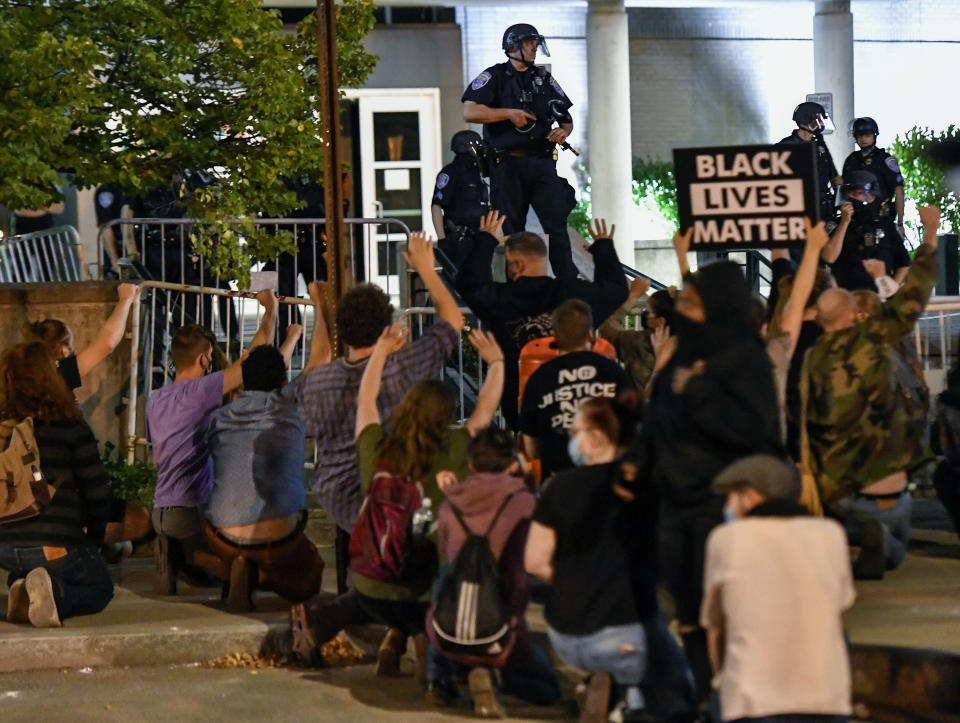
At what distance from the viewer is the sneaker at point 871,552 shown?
8070 mm

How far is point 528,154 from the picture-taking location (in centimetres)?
1148

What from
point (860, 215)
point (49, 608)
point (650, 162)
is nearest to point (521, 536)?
point (49, 608)

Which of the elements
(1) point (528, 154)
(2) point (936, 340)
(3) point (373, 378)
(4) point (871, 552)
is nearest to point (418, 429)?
(3) point (373, 378)

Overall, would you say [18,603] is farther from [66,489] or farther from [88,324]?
[88,324]

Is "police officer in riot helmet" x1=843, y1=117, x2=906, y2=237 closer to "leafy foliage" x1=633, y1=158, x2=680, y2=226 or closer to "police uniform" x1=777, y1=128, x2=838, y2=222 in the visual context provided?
"police uniform" x1=777, y1=128, x2=838, y2=222

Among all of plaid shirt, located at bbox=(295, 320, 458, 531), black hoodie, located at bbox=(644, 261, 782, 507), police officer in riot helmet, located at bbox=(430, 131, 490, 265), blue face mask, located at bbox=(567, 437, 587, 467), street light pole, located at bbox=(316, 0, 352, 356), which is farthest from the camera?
police officer in riot helmet, located at bbox=(430, 131, 490, 265)

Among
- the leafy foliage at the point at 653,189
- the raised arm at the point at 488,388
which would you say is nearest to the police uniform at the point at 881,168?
the leafy foliage at the point at 653,189

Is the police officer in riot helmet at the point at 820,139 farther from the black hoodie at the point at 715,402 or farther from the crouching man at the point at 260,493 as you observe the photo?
the black hoodie at the point at 715,402

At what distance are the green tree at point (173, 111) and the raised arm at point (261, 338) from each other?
2502mm

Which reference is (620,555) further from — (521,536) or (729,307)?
(729,307)

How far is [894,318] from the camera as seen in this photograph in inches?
307

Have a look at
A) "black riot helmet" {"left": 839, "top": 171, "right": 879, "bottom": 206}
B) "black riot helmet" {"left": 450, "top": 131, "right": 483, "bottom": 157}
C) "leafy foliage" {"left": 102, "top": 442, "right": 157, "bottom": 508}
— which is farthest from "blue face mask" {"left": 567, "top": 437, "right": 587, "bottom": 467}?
"black riot helmet" {"left": 839, "top": 171, "right": 879, "bottom": 206}

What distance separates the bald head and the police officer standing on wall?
3.76 metres

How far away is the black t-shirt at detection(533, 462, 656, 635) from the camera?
5895mm
